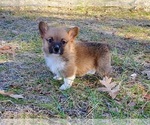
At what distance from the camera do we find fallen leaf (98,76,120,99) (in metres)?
3.59

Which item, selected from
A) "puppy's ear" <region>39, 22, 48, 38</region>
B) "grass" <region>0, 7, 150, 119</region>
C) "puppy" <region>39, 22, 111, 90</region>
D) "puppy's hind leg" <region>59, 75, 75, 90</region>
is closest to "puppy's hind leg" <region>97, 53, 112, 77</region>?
"puppy" <region>39, 22, 111, 90</region>

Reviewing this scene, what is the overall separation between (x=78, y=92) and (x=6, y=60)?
1.16 metres

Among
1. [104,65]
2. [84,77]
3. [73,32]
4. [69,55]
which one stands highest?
[73,32]

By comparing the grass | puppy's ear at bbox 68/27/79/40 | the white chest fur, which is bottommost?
the grass

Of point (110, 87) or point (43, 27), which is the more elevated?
point (43, 27)

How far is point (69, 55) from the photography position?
3777 mm

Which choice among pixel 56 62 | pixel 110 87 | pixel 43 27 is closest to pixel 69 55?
Answer: pixel 56 62

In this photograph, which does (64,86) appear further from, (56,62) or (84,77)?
(84,77)

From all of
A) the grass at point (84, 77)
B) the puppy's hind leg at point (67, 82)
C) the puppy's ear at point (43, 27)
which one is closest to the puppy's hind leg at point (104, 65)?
the grass at point (84, 77)

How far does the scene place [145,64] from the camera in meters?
4.56

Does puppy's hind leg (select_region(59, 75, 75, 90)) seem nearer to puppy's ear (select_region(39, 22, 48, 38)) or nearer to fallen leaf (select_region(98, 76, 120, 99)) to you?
fallen leaf (select_region(98, 76, 120, 99))

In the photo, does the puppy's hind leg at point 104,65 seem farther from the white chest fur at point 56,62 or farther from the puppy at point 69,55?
the white chest fur at point 56,62

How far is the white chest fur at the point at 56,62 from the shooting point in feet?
12.2

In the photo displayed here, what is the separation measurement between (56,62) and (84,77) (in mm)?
446
